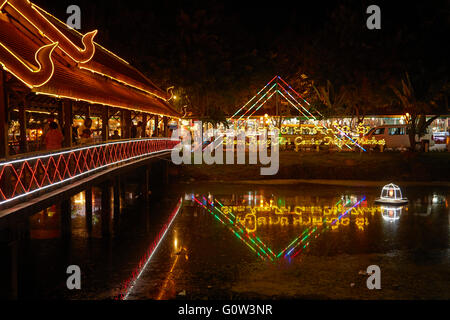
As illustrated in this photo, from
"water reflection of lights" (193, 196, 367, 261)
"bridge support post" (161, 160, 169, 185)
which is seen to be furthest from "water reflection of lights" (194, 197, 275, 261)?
"bridge support post" (161, 160, 169, 185)

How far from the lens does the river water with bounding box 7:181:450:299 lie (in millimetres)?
9023

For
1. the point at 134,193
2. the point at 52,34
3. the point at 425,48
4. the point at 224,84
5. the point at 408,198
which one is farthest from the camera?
the point at 224,84

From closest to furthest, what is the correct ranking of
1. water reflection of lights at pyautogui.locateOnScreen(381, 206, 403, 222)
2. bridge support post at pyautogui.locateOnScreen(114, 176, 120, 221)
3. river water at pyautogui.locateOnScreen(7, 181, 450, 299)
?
river water at pyautogui.locateOnScreen(7, 181, 450, 299) < water reflection of lights at pyautogui.locateOnScreen(381, 206, 403, 222) < bridge support post at pyautogui.locateOnScreen(114, 176, 120, 221)

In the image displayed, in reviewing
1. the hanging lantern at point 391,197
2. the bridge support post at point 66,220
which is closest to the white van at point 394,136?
the hanging lantern at point 391,197

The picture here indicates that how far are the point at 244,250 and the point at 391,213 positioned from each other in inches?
261

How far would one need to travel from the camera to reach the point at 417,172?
92.1 feet

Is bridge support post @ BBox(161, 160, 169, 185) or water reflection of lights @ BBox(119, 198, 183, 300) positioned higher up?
bridge support post @ BBox(161, 160, 169, 185)

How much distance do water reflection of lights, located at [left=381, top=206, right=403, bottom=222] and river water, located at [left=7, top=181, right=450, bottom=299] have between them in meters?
0.04

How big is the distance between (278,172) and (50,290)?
66.8 ft

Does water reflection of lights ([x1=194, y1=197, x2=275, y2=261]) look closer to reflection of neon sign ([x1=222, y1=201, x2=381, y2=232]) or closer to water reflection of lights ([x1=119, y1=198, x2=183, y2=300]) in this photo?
reflection of neon sign ([x1=222, y1=201, x2=381, y2=232])

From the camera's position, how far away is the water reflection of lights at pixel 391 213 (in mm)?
15595

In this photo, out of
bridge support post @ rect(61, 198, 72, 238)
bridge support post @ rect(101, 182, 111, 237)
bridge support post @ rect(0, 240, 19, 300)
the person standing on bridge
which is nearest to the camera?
bridge support post @ rect(0, 240, 19, 300)

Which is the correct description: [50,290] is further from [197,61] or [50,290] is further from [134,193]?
[197,61]
